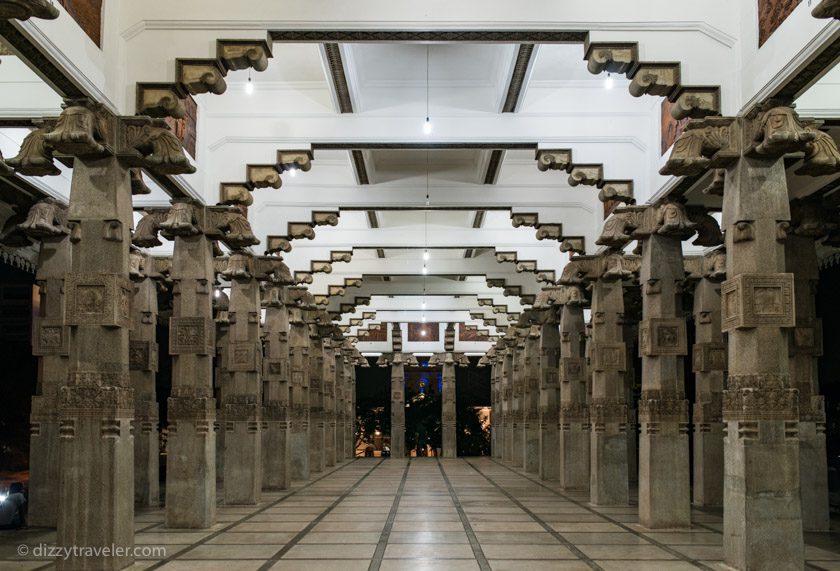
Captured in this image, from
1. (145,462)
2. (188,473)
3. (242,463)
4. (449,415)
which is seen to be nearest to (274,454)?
(242,463)

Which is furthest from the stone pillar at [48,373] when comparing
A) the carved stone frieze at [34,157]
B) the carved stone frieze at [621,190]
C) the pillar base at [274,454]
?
the carved stone frieze at [621,190]

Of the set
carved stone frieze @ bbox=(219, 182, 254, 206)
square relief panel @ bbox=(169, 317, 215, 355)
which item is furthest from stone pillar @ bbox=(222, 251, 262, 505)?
square relief panel @ bbox=(169, 317, 215, 355)

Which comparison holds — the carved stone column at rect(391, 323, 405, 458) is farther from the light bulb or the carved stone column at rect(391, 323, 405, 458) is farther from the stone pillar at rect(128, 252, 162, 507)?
the light bulb

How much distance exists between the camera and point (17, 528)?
13914mm

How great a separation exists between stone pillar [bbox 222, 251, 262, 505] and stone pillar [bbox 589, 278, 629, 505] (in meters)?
6.04

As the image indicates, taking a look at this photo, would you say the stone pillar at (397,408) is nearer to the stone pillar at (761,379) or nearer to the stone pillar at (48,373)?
the stone pillar at (48,373)

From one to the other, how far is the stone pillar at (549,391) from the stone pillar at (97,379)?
15.0 m

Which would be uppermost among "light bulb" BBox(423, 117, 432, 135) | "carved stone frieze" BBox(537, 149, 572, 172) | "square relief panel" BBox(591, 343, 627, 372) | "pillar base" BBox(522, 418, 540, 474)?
"light bulb" BBox(423, 117, 432, 135)

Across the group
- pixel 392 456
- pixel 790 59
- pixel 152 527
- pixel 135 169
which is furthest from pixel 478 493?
pixel 392 456

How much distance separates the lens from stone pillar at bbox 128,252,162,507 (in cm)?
1708

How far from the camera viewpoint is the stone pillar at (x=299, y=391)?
Answer: 23.6 meters

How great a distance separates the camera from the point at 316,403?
29000 mm

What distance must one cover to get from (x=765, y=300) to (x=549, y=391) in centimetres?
1458

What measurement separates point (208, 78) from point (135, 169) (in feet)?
4.81
